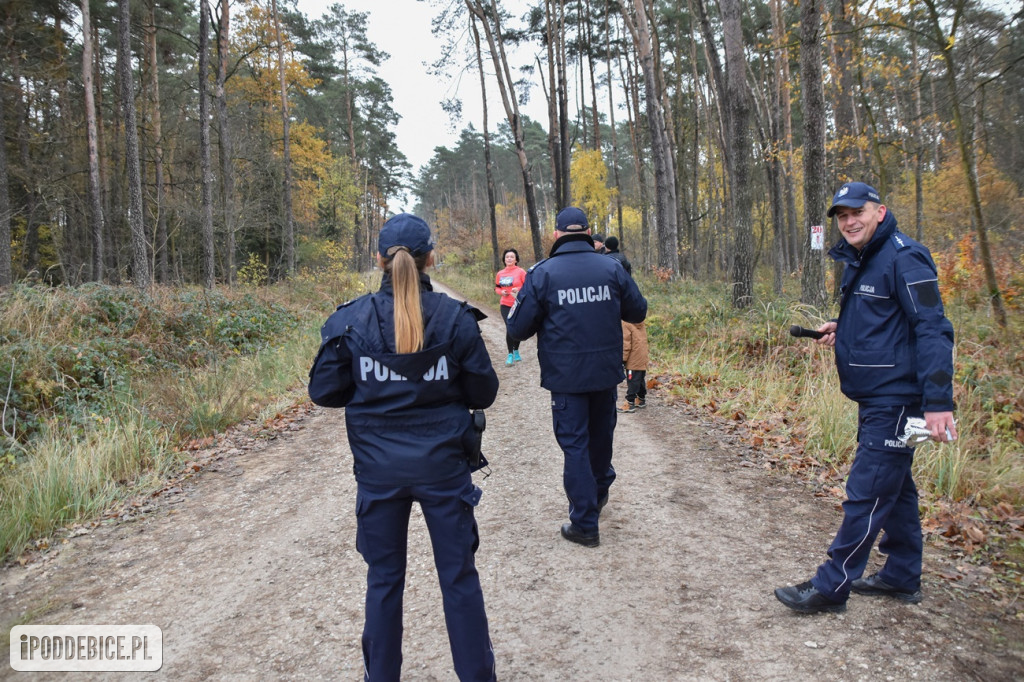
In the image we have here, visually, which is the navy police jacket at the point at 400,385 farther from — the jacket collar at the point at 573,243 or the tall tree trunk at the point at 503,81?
the tall tree trunk at the point at 503,81

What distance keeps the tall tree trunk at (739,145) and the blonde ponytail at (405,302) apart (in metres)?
9.77

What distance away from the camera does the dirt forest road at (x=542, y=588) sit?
2969 millimetres

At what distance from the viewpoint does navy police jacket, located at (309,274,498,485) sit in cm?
246

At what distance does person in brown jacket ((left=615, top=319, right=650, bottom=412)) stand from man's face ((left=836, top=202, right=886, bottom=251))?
14.1 feet

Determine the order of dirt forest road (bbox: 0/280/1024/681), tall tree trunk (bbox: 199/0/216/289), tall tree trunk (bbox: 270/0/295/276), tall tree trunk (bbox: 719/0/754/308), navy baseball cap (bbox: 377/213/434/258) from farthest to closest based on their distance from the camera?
tall tree trunk (bbox: 270/0/295/276) < tall tree trunk (bbox: 199/0/216/289) < tall tree trunk (bbox: 719/0/754/308) < dirt forest road (bbox: 0/280/1024/681) < navy baseball cap (bbox: 377/213/434/258)

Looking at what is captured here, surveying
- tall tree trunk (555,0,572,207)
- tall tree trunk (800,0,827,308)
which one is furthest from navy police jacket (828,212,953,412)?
tall tree trunk (555,0,572,207)

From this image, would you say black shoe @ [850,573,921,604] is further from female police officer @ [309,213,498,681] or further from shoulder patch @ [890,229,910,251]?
female police officer @ [309,213,498,681]

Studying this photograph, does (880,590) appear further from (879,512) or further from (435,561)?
(435,561)

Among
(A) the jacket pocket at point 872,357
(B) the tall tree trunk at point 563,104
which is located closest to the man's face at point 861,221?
(A) the jacket pocket at point 872,357

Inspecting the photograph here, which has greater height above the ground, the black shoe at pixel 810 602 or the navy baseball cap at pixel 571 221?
the navy baseball cap at pixel 571 221

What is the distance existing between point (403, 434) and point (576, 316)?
1.95 m

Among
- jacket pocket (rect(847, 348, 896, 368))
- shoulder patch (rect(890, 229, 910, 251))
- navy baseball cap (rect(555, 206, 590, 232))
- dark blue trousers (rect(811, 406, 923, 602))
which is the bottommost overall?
dark blue trousers (rect(811, 406, 923, 602))

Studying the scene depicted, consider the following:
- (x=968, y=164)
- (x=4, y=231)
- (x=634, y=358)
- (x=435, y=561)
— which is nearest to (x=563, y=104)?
(x=968, y=164)

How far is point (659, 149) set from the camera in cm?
1681
